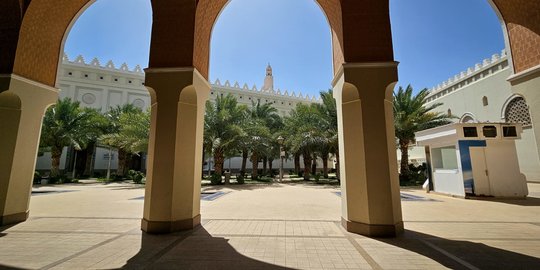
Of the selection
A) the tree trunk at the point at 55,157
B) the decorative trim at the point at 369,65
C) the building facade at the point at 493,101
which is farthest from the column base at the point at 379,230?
the tree trunk at the point at 55,157

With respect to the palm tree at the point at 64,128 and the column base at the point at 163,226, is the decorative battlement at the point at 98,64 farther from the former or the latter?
the column base at the point at 163,226

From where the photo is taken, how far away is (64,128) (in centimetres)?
1972

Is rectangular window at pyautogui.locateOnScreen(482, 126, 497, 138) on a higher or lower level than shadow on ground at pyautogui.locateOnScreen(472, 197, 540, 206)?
higher

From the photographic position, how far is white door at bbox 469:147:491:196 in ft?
33.5

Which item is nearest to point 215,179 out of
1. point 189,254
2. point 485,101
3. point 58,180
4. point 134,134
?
point 134,134

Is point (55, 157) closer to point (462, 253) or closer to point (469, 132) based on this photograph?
point (462, 253)

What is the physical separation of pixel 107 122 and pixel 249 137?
1432cm

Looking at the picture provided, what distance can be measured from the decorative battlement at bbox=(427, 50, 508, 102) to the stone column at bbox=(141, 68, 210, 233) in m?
22.2

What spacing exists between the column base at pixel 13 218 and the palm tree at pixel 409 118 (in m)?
18.7

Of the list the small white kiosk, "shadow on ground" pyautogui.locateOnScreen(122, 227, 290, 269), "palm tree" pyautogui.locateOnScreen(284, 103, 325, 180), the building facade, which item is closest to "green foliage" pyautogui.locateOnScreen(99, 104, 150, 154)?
"palm tree" pyautogui.locateOnScreen(284, 103, 325, 180)

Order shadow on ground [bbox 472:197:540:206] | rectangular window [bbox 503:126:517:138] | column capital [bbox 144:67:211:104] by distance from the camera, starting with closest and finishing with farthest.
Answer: column capital [bbox 144:67:211:104] < shadow on ground [bbox 472:197:540:206] < rectangular window [bbox 503:126:517:138]

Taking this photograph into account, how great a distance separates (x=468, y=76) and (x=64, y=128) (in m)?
34.7

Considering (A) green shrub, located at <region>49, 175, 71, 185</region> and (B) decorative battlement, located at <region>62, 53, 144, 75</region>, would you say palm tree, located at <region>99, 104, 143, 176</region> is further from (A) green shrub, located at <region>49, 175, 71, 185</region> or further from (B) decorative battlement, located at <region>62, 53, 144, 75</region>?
(B) decorative battlement, located at <region>62, 53, 144, 75</region>

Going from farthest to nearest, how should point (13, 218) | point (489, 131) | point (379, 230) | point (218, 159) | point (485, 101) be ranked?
point (485, 101) → point (218, 159) → point (489, 131) → point (13, 218) → point (379, 230)
